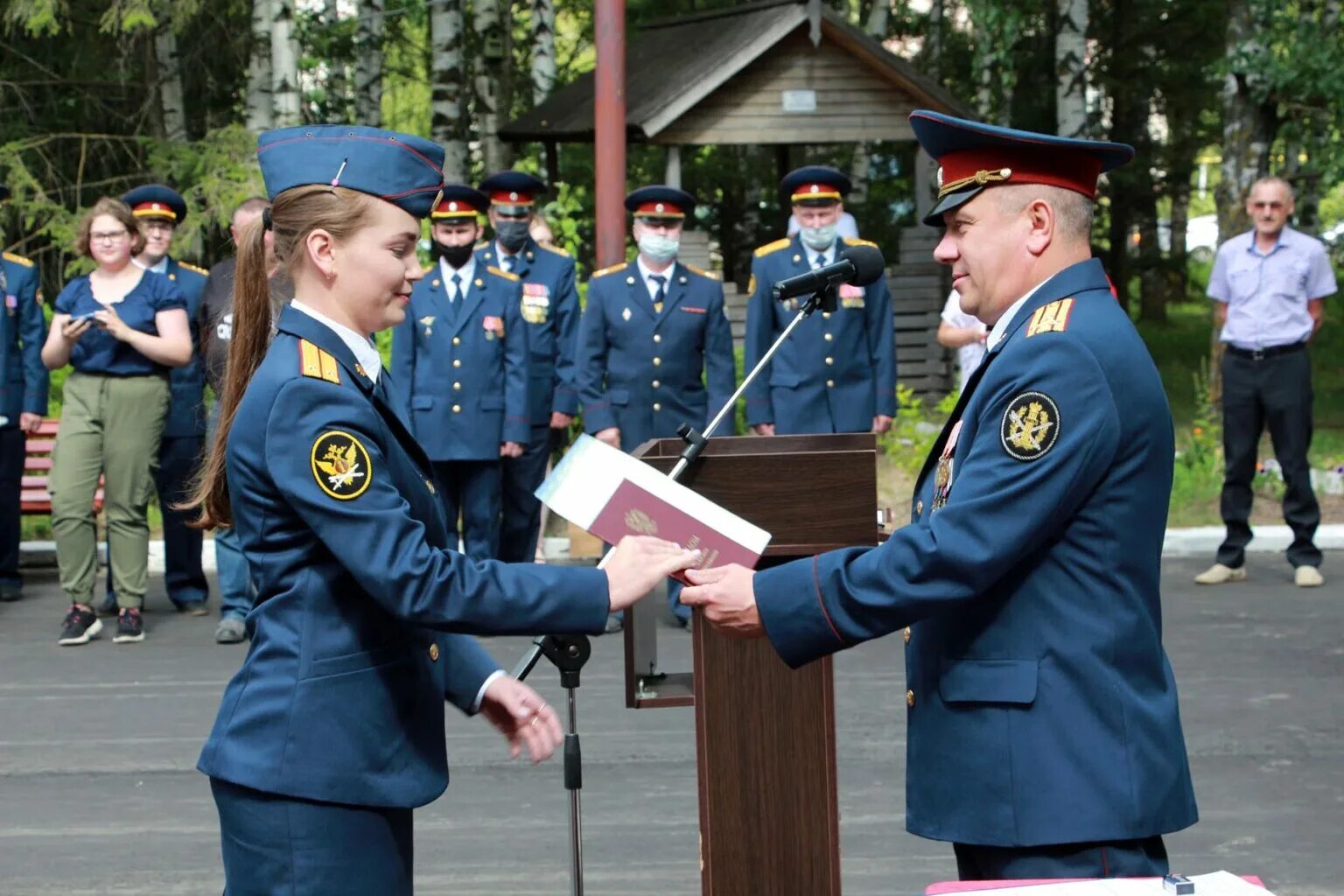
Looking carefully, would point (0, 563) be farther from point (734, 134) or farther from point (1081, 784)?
point (734, 134)

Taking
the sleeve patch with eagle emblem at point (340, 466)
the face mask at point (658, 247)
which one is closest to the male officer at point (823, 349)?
the face mask at point (658, 247)

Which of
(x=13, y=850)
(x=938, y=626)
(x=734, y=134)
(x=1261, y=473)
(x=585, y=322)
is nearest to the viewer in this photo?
(x=938, y=626)

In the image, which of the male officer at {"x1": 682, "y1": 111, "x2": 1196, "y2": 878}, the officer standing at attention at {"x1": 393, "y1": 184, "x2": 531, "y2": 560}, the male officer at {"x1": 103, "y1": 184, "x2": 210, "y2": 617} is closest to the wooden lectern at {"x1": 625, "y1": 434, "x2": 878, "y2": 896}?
the male officer at {"x1": 682, "y1": 111, "x2": 1196, "y2": 878}

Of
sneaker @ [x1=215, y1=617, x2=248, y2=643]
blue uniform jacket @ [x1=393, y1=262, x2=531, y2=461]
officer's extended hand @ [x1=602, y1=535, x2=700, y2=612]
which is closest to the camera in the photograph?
officer's extended hand @ [x1=602, y1=535, x2=700, y2=612]

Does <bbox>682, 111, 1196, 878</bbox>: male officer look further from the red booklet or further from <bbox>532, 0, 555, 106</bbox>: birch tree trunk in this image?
<bbox>532, 0, 555, 106</bbox>: birch tree trunk

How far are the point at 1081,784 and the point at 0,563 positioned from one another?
8438 mm

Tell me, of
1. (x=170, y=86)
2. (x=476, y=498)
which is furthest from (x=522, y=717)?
(x=170, y=86)

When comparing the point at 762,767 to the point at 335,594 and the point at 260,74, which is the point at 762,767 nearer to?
the point at 335,594

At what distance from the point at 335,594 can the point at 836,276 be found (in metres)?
1.45

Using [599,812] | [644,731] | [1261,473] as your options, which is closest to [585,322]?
[644,731]

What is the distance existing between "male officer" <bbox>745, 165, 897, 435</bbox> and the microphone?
520 centimetres

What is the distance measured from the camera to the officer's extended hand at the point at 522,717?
10.3ft

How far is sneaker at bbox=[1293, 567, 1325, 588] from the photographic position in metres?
9.50

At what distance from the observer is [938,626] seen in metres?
3.07
